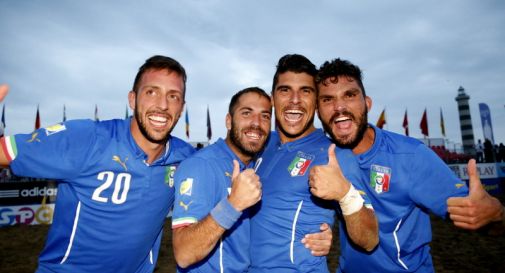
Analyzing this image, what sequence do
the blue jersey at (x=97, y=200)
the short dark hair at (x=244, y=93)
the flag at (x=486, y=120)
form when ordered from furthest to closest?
the flag at (x=486, y=120) → the short dark hair at (x=244, y=93) → the blue jersey at (x=97, y=200)

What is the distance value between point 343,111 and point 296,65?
0.79 meters

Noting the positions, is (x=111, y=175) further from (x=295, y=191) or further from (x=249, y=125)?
(x=295, y=191)

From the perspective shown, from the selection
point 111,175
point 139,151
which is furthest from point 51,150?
point 139,151

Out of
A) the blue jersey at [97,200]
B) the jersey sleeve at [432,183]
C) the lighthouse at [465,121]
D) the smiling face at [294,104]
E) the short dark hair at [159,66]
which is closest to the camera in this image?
the jersey sleeve at [432,183]

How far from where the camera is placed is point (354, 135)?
3.19 metres

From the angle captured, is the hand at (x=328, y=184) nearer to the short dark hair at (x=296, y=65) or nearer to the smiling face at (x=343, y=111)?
the smiling face at (x=343, y=111)

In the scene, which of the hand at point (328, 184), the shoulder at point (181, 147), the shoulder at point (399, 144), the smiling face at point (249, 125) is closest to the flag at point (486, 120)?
the shoulder at point (399, 144)

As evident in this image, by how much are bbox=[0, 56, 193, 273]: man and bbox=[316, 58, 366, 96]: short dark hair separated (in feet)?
5.73

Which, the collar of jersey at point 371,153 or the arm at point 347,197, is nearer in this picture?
the arm at point 347,197

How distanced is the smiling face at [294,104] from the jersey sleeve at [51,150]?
82.4 inches

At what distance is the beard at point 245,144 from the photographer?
3.29 meters

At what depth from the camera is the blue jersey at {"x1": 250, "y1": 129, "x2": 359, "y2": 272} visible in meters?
2.56

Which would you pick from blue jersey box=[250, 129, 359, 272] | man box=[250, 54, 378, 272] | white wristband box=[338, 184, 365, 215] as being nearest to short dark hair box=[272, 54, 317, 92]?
man box=[250, 54, 378, 272]

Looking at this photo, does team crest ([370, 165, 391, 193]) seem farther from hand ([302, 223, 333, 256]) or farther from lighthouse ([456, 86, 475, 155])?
lighthouse ([456, 86, 475, 155])
